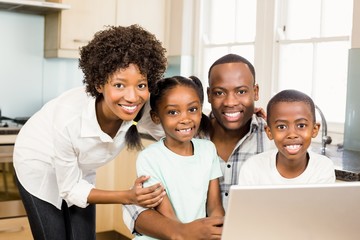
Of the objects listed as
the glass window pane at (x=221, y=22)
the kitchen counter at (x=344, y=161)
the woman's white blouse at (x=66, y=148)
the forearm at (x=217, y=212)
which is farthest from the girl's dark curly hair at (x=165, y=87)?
the glass window pane at (x=221, y=22)

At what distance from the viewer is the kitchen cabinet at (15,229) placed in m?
2.96

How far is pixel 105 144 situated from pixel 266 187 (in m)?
0.90

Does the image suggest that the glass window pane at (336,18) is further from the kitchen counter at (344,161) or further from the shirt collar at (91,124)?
the shirt collar at (91,124)

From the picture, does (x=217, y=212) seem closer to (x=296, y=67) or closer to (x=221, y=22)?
(x=296, y=67)

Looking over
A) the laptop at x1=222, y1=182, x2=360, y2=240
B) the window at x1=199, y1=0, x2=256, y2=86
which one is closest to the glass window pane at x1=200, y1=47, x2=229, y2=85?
the window at x1=199, y1=0, x2=256, y2=86

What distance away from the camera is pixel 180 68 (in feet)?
12.1

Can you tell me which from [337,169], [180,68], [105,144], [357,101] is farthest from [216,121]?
[180,68]

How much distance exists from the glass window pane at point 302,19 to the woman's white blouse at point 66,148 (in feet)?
4.81

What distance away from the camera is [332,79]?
9.02 ft

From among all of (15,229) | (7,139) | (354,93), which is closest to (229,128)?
(354,93)

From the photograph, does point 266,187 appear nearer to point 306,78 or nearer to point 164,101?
point 164,101

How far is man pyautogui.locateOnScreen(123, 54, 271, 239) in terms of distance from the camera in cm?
132

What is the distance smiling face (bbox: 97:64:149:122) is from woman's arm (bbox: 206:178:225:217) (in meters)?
0.29

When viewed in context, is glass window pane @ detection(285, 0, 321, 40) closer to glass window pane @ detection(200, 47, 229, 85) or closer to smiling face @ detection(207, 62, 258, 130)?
glass window pane @ detection(200, 47, 229, 85)
